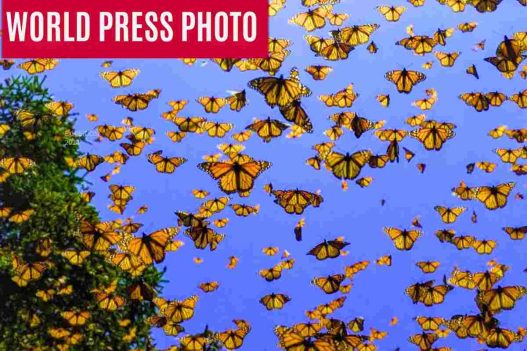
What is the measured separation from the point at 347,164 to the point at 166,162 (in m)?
3.80

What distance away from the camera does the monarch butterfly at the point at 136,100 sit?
10766 millimetres

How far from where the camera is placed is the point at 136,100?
1093 centimetres

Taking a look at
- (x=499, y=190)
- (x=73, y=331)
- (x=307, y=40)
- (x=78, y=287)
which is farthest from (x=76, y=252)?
(x=499, y=190)

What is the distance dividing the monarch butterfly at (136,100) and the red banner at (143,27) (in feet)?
5.30

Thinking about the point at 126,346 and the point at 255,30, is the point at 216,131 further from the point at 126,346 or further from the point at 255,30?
the point at 126,346

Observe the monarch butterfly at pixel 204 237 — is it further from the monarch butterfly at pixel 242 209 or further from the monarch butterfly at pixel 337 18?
the monarch butterfly at pixel 337 18

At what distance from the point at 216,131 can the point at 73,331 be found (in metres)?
6.05

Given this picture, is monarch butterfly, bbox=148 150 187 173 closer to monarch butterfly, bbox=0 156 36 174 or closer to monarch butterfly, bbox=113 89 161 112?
monarch butterfly, bbox=113 89 161 112

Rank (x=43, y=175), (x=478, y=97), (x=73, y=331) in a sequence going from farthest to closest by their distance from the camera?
(x=43, y=175) < (x=73, y=331) < (x=478, y=97)

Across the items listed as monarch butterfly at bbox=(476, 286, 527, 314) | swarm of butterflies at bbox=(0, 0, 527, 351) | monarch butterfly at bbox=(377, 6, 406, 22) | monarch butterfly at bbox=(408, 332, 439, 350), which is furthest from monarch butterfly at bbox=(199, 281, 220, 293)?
monarch butterfly at bbox=(377, 6, 406, 22)

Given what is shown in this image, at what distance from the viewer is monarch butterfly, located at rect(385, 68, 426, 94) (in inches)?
418

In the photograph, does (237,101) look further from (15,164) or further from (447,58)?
(15,164)

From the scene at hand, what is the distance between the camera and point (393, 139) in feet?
38.0

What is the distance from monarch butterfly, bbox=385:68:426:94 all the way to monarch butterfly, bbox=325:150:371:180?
54.6 inches
